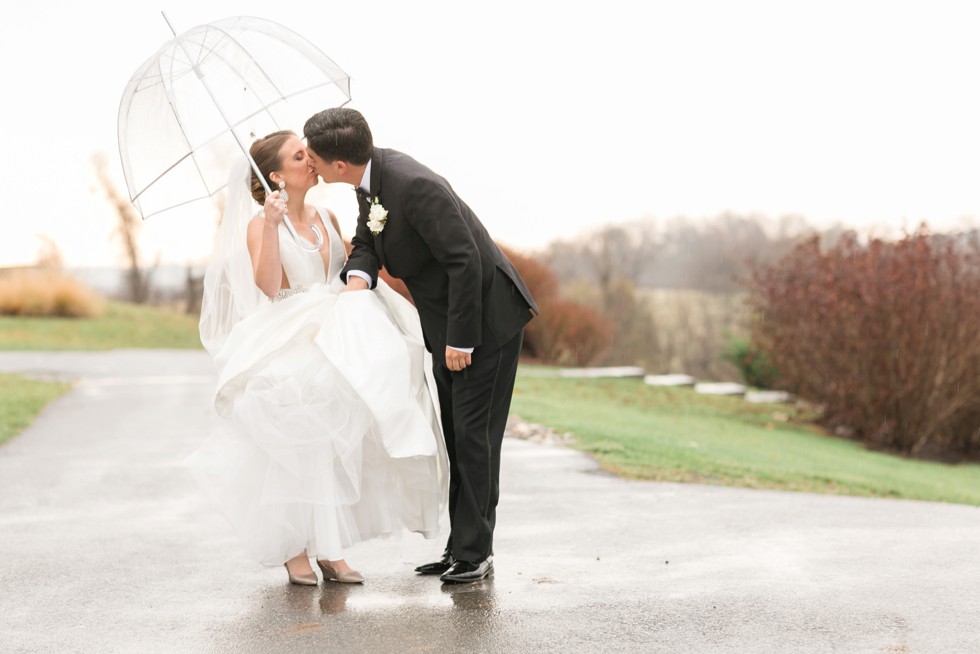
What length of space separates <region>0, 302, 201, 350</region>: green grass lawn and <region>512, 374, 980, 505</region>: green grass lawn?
15.9m

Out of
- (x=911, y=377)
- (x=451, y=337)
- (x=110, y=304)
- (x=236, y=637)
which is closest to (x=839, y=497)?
(x=451, y=337)

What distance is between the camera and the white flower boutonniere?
500 centimetres

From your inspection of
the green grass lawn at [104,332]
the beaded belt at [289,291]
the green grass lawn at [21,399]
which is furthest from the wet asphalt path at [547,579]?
the green grass lawn at [104,332]

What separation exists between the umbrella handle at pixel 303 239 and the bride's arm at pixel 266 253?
0.05m

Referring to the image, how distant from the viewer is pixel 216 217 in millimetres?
37906

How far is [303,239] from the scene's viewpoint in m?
5.38

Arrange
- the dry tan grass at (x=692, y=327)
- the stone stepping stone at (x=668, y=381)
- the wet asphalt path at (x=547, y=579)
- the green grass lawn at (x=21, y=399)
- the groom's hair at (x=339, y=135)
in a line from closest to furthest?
the wet asphalt path at (x=547, y=579), the groom's hair at (x=339, y=135), the green grass lawn at (x=21, y=399), the stone stepping stone at (x=668, y=381), the dry tan grass at (x=692, y=327)

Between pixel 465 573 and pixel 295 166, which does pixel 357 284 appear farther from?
pixel 465 573

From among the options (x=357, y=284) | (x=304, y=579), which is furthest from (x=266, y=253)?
(x=304, y=579)

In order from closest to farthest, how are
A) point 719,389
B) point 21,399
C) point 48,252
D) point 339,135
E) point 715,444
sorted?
point 339,135 < point 715,444 < point 21,399 < point 719,389 < point 48,252

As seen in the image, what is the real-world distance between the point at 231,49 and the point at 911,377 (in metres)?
13.7

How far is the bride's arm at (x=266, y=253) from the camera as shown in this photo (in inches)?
203

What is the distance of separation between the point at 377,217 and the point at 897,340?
43.4 feet

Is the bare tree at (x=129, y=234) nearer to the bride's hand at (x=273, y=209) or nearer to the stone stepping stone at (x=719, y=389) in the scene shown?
the stone stepping stone at (x=719, y=389)
